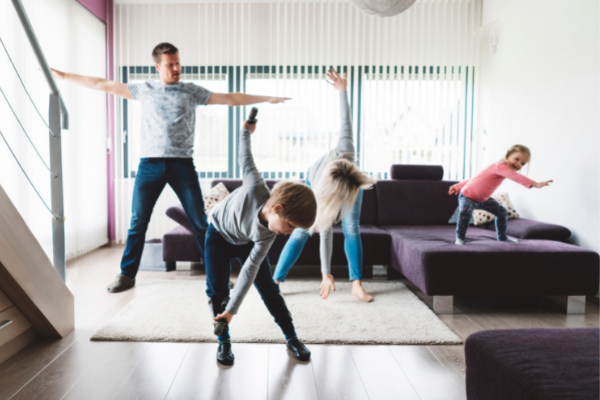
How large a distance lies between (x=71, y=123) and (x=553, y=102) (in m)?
4.05

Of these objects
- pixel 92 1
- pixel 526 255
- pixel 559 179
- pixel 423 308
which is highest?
pixel 92 1

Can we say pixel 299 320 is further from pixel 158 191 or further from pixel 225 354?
pixel 158 191

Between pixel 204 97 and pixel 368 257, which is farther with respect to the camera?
pixel 368 257

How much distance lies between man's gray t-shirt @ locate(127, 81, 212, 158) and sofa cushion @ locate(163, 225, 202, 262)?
0.92 meters

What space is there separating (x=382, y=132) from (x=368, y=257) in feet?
6.64

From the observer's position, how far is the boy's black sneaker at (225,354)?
72.5 inches

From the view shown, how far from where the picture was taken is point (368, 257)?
3.39 metres

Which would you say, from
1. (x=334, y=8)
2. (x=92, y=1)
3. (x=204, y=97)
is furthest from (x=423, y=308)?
(x=92, y=1)

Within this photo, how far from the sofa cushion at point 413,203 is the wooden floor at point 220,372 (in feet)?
5.50

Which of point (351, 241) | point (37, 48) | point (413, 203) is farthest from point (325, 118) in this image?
point (37, 48)

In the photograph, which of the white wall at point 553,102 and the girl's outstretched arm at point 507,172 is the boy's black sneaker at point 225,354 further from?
the white wall at point 553,102

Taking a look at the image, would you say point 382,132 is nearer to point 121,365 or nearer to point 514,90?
point 514,90

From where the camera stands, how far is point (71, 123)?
406cm

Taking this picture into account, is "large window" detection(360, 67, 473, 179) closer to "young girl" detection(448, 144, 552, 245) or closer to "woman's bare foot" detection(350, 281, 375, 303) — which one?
"young girl" detection(448, 144, 552, 245)
